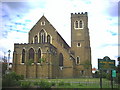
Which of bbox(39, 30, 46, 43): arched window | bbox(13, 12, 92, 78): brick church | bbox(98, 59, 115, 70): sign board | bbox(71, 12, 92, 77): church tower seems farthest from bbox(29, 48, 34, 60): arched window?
bbox(98, 59, 115, 70): sign board

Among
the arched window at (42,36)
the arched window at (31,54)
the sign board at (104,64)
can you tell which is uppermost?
the arched window at (42,36)

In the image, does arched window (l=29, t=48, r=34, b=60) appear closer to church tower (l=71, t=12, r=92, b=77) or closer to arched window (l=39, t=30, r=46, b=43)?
arched window (l=39, t=30, r=46, b=43)

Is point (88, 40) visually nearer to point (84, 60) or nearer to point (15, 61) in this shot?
point (84, 60)

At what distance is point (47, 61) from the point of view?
4625cm

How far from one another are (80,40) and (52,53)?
16.8m

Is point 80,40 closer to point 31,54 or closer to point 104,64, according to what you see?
point 31,54

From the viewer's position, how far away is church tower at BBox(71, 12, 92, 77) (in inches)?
2390

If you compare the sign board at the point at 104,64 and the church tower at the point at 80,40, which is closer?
the sign board at the point at 104,64

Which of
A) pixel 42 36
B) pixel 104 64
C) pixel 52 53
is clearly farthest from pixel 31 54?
pixel 104 64

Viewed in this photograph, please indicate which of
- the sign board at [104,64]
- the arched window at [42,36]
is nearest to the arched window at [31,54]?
the arched window at [42,36]

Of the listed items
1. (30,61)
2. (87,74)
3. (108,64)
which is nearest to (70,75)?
(87,74)

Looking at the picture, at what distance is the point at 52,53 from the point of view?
48875 millimetres

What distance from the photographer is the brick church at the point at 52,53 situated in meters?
46.8

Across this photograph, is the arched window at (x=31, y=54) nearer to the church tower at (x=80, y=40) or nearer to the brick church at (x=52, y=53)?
the brick church at (x=52, y=53)
